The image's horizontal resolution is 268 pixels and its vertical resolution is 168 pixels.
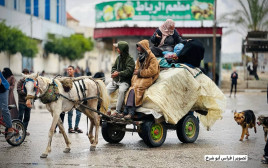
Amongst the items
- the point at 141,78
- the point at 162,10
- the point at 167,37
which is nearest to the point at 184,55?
the point at 167,37

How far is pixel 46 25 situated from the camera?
7406cm

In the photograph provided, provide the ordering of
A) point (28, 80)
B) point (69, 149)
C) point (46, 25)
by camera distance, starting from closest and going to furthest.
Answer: point (28, 80)
point (69, 149)
point (46, 25)

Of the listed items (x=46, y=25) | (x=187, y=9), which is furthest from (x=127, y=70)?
(x=46, y=25)

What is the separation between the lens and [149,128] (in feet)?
35.8

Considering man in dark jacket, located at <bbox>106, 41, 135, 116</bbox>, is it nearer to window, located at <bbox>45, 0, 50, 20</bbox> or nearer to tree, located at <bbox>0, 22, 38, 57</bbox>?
tree, located at <bbox>0, 22, 38, 57</bbox>

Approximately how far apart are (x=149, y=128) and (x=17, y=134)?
123 inches

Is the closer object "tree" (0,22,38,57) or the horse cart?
the horse cart

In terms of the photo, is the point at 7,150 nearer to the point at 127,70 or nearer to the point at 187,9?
the point at 127,70

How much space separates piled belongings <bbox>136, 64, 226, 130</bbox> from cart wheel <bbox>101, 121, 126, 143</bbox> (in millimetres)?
759

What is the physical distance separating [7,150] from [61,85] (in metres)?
1.87

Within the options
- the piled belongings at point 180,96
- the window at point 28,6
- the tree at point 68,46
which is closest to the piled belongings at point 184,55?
the piled belongings at point 180,96

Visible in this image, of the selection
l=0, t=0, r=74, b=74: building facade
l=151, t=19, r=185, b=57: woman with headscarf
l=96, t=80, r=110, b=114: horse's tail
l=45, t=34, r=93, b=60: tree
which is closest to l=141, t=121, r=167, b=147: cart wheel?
l=96, t=80, r=110, b=114: horse's tail

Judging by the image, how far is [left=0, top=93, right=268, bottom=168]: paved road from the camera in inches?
363

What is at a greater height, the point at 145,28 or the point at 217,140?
the point at 145,28
